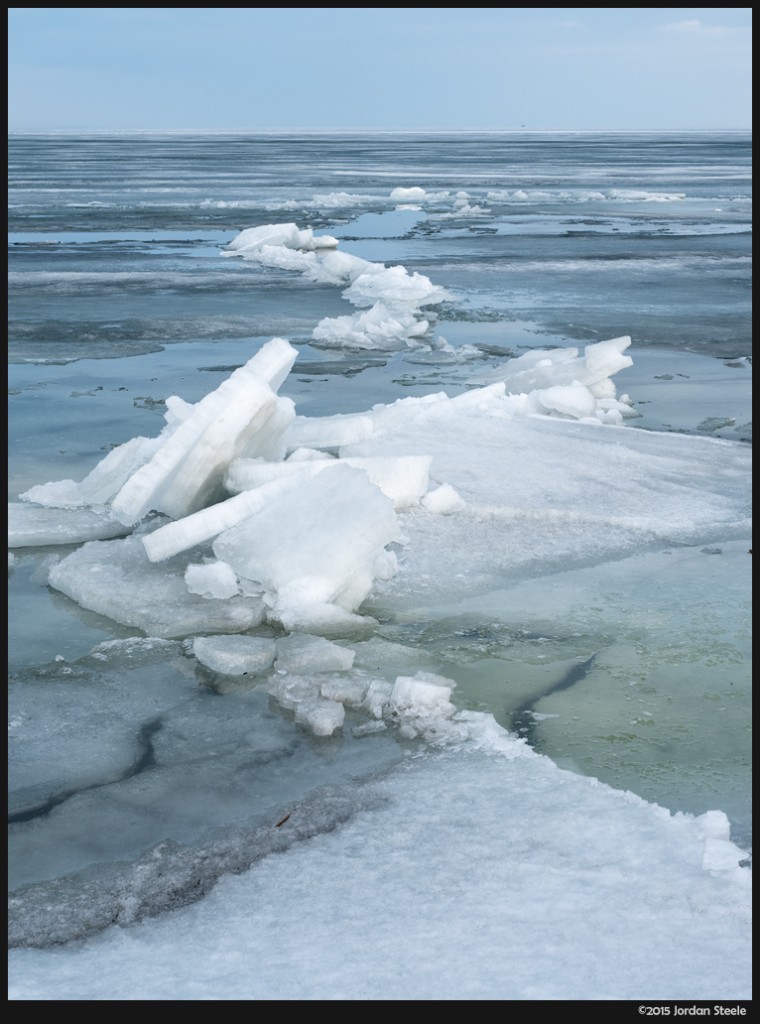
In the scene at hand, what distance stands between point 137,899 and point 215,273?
13372mm

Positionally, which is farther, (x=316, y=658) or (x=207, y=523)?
(x=207, y=523)

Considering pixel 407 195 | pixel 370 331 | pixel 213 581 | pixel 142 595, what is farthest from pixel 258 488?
pixel 407 195

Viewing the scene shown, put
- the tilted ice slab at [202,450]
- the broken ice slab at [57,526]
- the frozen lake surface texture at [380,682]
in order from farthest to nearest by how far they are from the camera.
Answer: the broken ice slab at [57,526] → the tilted ice slab at [202,450] → the frozen lake surface texture at [380,682]

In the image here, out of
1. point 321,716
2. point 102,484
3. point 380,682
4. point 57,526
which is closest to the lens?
point 321,716

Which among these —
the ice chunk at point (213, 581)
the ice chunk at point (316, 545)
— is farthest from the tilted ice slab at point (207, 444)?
the ice chunk at point (213, 581)

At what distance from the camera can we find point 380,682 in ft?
10.8

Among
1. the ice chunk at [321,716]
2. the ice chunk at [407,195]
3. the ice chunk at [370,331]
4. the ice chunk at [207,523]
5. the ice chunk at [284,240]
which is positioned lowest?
the ice chunk at [321,716]

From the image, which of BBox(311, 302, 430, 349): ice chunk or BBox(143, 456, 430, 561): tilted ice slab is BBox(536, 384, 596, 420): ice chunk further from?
BBox(311, 302, 430, 349): ice chunk

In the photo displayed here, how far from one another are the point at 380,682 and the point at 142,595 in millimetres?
1098

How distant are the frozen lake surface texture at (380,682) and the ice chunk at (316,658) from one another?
0.01m

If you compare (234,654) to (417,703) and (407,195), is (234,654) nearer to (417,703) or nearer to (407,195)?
(417,703)

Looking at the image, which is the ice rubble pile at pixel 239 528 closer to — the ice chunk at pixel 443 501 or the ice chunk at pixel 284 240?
the ice chunk at pixel 443 501

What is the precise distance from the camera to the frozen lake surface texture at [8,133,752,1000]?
2246 millimetres

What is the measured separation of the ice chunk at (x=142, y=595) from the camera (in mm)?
3834
